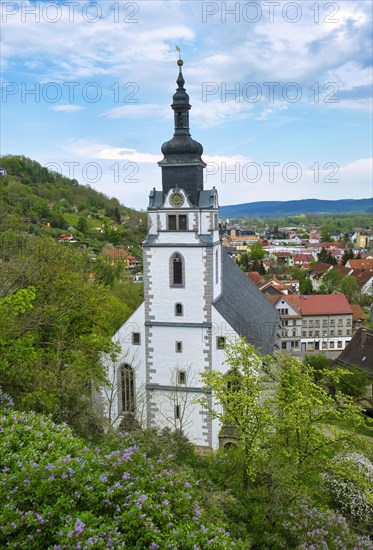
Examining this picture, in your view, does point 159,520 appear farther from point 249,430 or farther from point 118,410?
point 118,410

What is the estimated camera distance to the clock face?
21828 mm

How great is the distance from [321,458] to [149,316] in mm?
11003

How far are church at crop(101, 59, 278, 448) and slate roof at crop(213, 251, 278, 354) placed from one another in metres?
0.29

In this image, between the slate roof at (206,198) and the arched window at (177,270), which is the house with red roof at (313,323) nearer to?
the arched window at (177,270)

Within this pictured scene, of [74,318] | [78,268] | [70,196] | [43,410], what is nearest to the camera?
[43,410]

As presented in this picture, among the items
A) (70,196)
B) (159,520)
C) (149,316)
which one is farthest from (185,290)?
(70,196)

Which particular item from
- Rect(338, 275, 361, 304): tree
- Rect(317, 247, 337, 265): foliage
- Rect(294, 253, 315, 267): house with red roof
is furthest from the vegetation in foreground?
Rect(294, 253, 315, 267): house with red roof

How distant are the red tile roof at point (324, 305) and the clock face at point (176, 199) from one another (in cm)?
3277

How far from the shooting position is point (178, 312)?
22.7 m

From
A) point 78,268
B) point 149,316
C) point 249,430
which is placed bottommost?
point 249,430

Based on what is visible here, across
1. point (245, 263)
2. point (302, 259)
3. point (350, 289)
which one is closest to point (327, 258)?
point (302, 259)

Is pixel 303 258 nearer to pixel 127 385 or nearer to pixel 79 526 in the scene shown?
pixel 127 385

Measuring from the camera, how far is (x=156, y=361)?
23047 millimetres

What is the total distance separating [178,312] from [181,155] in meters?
7.36
